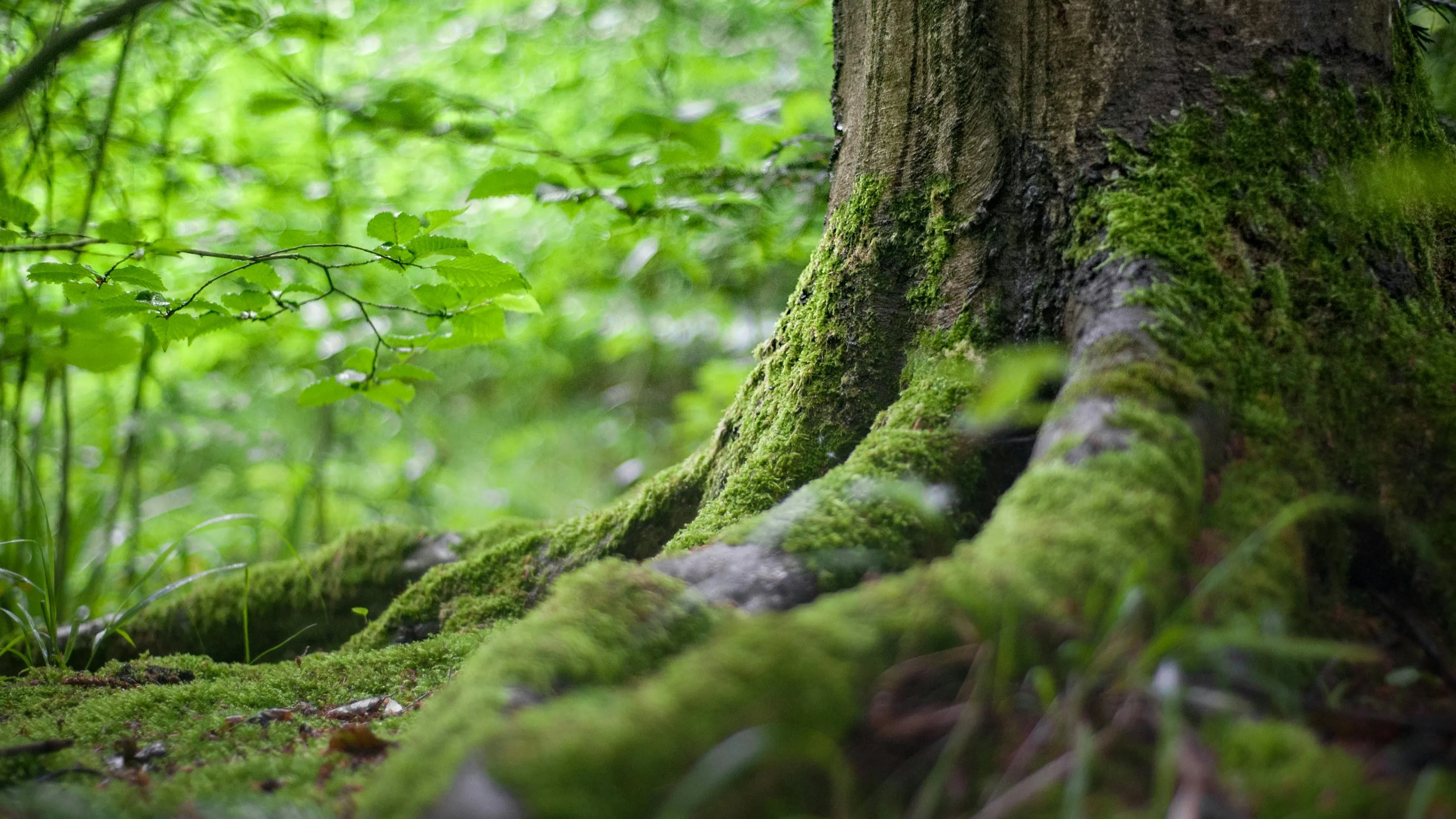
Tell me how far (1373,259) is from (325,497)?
19.2ft

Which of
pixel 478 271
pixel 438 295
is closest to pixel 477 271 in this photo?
pixel 478 271

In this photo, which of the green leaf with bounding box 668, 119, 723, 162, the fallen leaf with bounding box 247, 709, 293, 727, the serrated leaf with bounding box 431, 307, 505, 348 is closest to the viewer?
the fallen leaf with bounding box 247, 709, 293, 727

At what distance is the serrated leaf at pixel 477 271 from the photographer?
6.52ft

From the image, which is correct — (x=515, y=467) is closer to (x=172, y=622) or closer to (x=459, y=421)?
(x=459, y=421)

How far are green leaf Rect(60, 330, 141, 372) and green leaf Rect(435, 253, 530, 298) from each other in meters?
0.72

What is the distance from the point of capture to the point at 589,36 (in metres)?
5.78

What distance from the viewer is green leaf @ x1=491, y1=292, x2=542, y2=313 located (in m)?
2.32

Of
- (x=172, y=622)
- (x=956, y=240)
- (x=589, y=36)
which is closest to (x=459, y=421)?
(x=589, y=36)

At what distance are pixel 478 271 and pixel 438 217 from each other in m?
0.16

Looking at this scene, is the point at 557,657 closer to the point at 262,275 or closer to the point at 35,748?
the point at 35,748

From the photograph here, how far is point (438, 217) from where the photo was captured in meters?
1.99

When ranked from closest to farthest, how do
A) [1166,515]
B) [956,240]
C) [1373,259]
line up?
[1166,515] < [1373,259] < [956,240]

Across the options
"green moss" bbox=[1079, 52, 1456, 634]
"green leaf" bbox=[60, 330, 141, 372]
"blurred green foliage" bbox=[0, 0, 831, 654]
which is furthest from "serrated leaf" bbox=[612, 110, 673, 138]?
"green leaf" bbox=[60, 330, 141, 372]

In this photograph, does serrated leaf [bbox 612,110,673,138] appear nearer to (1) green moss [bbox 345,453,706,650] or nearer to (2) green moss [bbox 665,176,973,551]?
(2) green moss [bbox 665,176,973,551]
